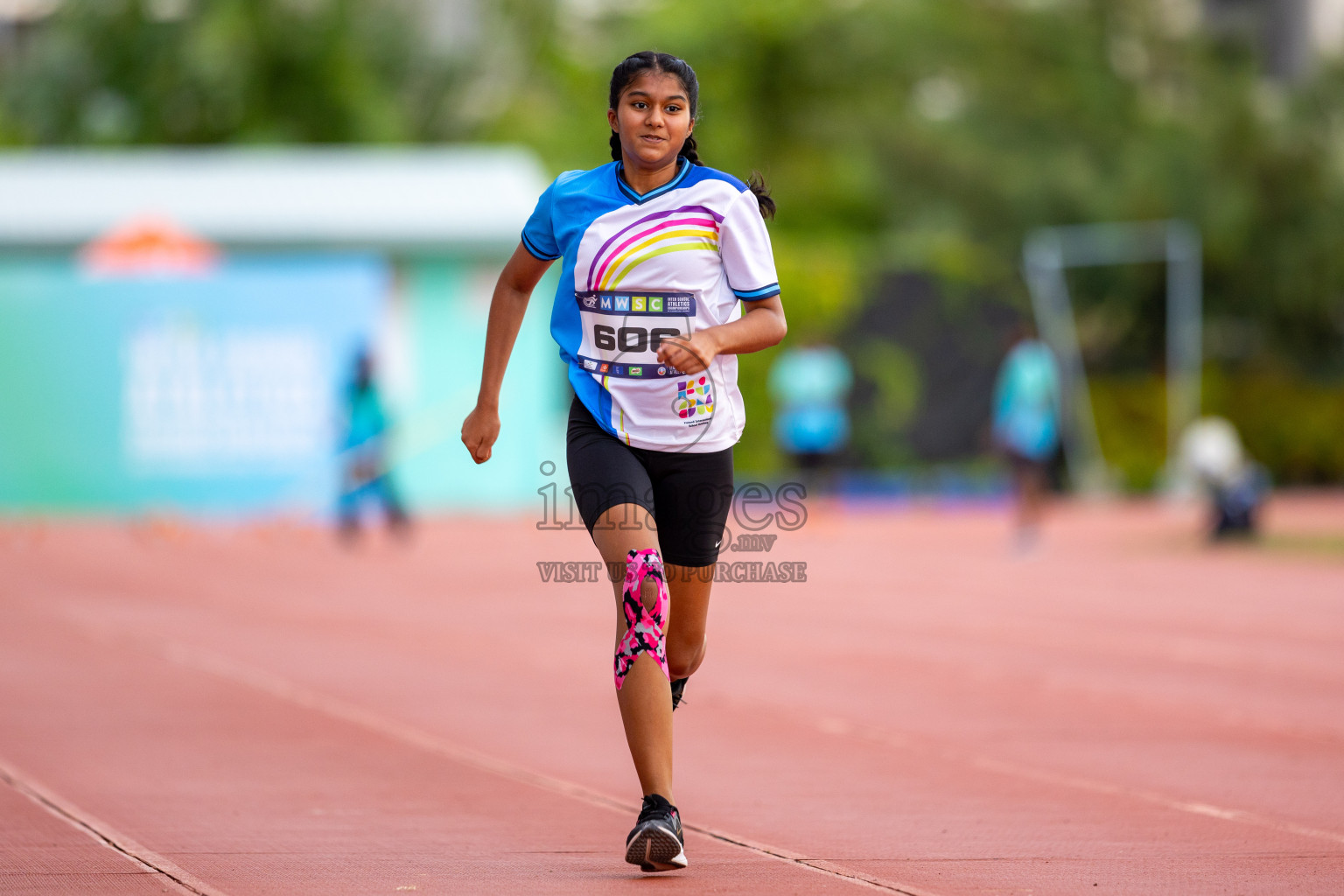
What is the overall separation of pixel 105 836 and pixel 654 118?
8.44 feet

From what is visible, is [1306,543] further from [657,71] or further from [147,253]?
[657,71]

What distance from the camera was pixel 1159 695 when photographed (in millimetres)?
8930

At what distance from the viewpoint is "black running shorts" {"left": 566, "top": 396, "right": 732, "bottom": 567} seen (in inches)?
202

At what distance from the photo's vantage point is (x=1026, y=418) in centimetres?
1783

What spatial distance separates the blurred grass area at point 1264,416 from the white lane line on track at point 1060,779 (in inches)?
810

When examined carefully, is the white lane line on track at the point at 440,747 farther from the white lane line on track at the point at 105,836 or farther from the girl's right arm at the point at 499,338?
the white lane line on track at the point at 105,836

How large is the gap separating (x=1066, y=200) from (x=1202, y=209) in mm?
3041

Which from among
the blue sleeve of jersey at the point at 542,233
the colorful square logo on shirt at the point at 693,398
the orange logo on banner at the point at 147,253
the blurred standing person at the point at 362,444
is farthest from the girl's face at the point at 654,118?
the orange logo on banner at the point at 147,253

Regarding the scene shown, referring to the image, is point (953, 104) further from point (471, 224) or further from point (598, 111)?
point (471, 224)

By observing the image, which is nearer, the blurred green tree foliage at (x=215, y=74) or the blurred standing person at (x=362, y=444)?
the blurred standing person at (x=362, y=444)

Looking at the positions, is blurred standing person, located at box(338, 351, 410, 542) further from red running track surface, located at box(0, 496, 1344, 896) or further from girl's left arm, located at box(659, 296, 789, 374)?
girl's left arm, located at box(659, 296, 789, 374)

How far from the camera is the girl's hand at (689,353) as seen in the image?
482 cm

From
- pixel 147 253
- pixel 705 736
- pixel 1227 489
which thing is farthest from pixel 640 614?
pixel 147 253

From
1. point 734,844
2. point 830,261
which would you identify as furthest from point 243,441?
point 734,844
